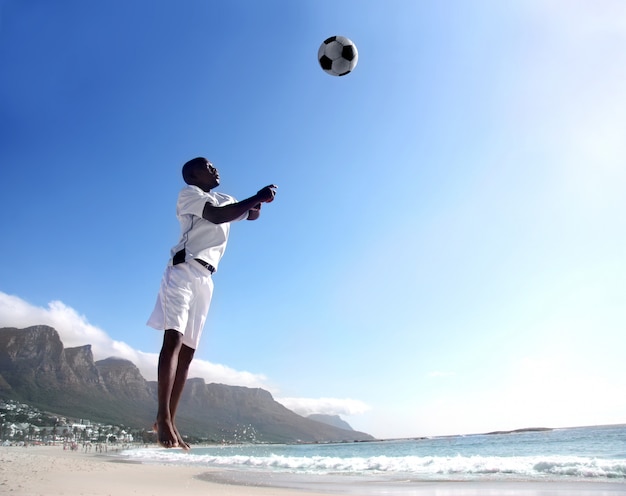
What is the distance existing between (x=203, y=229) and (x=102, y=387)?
652ft

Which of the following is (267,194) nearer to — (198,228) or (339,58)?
(198,228)

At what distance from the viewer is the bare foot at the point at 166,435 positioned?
6.91 ft

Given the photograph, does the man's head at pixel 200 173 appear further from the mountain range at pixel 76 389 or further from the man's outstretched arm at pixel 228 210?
the mountain range at pixel 76 389

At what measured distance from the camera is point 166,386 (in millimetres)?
2182

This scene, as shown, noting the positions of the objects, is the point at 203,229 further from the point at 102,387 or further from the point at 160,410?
the point at 102,387

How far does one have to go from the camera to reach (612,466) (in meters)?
18.1

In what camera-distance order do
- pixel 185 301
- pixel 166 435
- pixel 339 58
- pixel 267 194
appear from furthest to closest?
pixel 339 58, pixel 267 194, pixel 185 301, pixel 166 435

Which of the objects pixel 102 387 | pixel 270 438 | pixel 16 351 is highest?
pixel 16 351

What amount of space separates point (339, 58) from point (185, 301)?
2738 millimetres

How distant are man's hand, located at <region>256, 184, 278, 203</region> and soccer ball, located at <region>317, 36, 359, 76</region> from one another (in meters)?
2.01

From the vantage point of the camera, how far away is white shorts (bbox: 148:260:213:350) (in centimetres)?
230

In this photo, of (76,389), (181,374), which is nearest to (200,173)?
(181,374)

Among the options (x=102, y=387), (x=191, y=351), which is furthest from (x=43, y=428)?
(x=191, y=351)

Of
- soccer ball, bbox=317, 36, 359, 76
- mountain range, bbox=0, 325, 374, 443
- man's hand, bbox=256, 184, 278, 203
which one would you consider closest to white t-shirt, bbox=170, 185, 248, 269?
man's hand, bbox=256, 184, 278, 203
